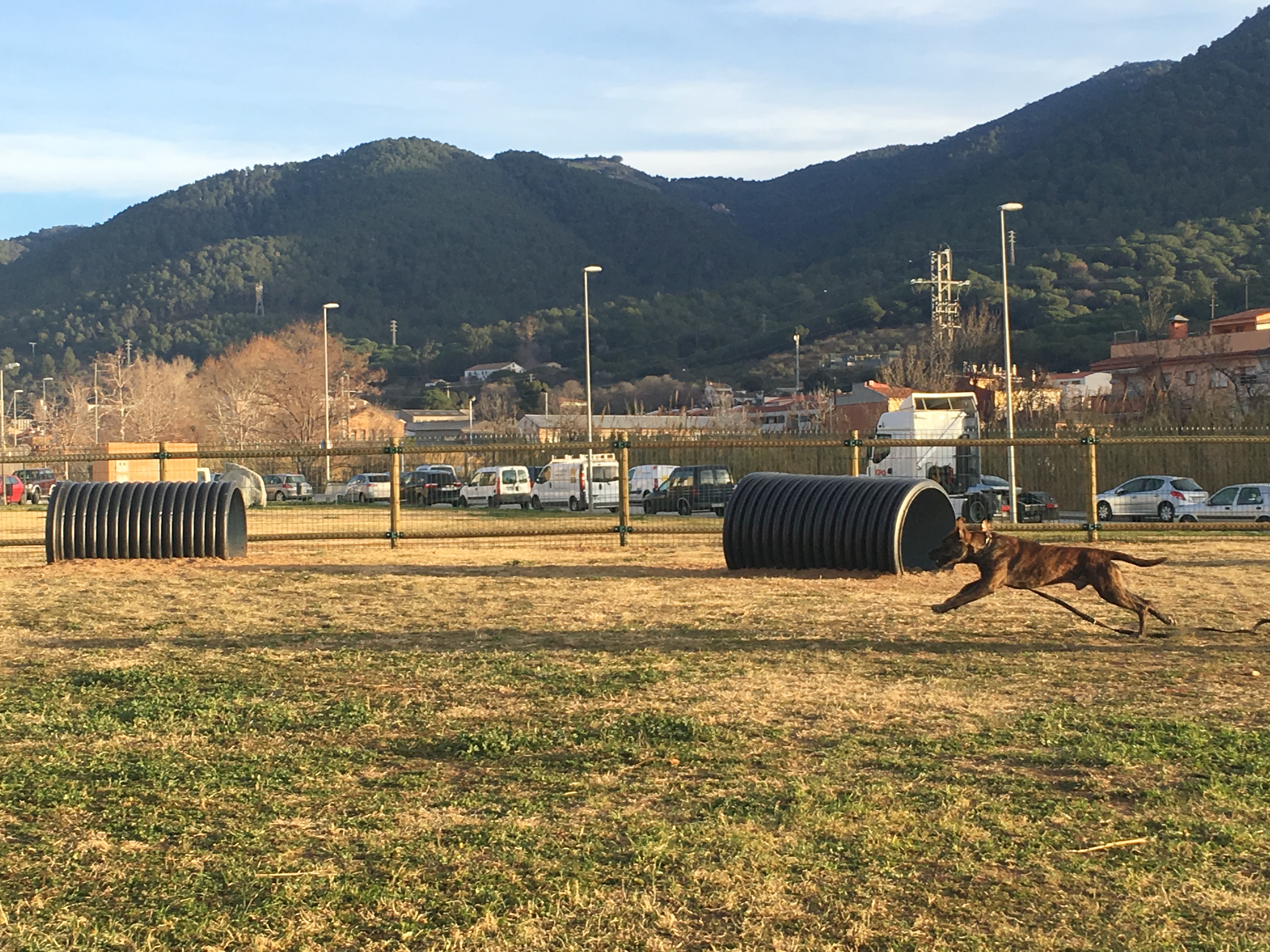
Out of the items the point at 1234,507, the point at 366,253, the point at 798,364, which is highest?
the point at 366,253

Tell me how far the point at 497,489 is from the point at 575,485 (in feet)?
9.21

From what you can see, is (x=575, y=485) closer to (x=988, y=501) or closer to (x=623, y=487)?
(x=988, y=501)

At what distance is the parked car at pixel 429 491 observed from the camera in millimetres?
40031

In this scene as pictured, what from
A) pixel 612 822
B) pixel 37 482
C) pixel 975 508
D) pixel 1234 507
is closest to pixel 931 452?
pixel 975 508

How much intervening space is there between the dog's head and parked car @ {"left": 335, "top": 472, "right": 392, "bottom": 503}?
34230 mm

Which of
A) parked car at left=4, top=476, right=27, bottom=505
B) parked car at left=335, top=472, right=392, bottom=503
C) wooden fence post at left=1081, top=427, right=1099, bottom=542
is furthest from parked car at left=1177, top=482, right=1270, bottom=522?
parked car at left=4, top=476, right=27, bottom=505

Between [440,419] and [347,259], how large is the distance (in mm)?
60359

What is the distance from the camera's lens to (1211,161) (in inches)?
4828

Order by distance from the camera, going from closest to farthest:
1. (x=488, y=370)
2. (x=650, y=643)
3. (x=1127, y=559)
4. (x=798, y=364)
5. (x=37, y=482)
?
(x=1127, y=559) → (x=650, y=643) → (x=37, y=482) → (x=798, y=364) → (x=488, y=370)

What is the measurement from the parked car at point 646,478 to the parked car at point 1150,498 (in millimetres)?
11498

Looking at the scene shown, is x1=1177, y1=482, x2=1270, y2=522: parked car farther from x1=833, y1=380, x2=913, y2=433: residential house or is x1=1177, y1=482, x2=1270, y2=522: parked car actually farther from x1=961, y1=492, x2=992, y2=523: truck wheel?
x1=833, y1=380, x2=913, y2=433: residential house

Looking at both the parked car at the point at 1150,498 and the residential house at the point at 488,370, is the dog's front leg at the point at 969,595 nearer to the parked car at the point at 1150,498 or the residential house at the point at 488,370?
the parked car at the point at 1150,498

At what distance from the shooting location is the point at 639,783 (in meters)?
6.21

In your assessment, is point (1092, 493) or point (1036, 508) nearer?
point (1092, 493)
